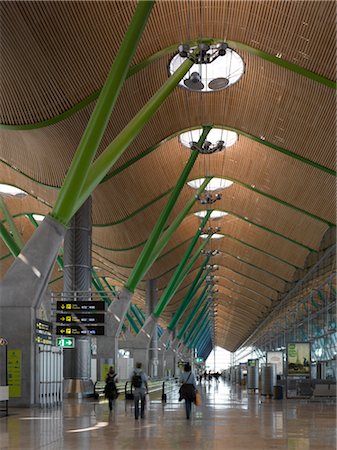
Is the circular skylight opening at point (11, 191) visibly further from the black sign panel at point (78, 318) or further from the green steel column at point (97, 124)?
the green steel column at point (97, 124)

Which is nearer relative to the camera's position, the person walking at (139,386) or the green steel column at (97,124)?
the person walking at (139,386)

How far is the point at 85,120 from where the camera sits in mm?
27031

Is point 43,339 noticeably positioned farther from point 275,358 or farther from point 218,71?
point 275,358

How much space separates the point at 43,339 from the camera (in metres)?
21.5

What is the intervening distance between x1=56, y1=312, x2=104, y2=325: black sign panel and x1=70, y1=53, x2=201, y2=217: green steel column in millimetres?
7860

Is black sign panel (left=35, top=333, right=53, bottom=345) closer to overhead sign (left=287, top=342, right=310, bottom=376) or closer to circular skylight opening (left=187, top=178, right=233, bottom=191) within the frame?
overhead sign (left=287, top=342, right=310, bottom=376)

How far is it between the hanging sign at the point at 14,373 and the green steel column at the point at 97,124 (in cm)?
461

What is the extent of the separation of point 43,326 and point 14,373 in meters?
1.87

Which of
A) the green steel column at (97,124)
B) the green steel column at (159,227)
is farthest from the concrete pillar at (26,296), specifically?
the green steel column at (159,227)

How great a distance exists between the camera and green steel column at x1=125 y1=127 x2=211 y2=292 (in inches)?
1296

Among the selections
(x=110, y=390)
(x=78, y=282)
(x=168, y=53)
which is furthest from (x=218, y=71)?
(x=110, y=390)

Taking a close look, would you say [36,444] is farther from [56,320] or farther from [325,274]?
[325,274]

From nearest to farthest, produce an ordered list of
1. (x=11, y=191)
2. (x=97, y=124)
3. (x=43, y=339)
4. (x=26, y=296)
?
(x=97, y=124) → (x=26, y=296) → (x=43, y=339) → (x=11, y=191)

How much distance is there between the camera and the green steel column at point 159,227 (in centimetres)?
3291
